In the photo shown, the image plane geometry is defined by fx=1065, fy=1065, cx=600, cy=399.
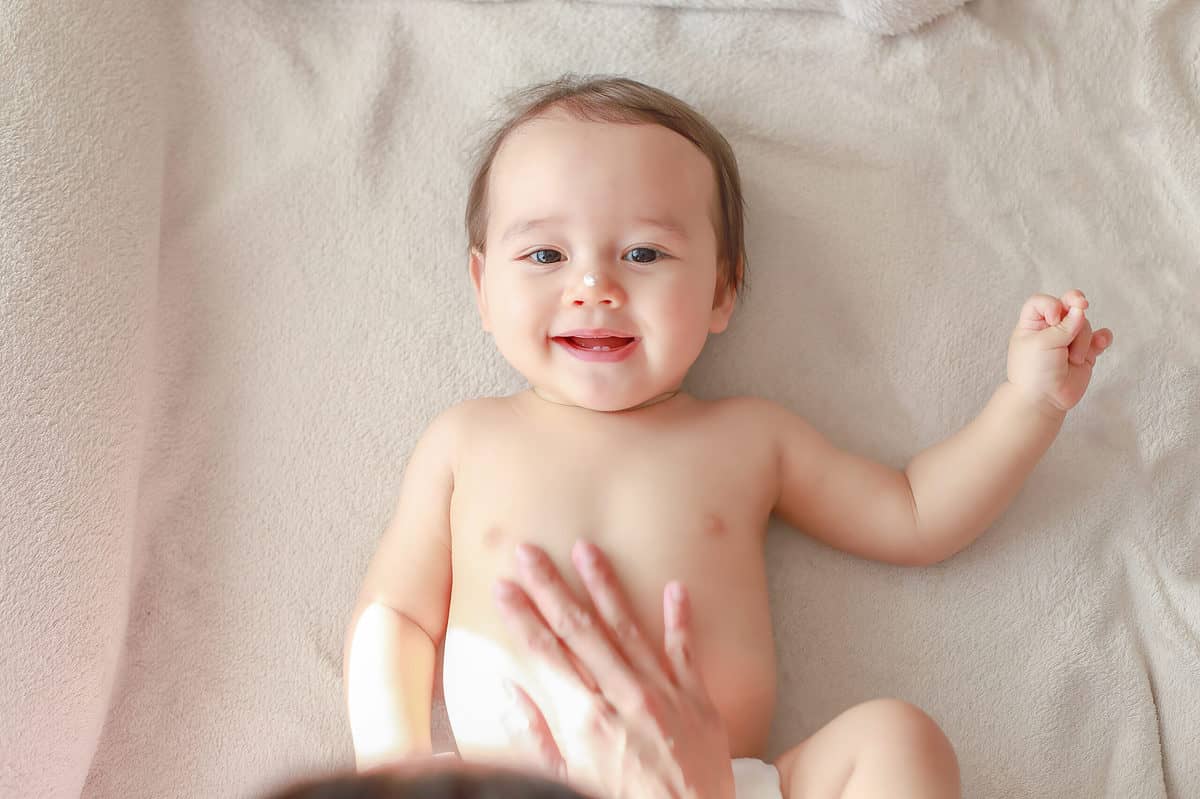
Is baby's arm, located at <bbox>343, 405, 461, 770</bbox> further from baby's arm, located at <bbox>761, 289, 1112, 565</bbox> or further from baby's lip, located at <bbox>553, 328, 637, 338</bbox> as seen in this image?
baby's arm, located at <bbox>761, 289, 1112, 565</bbox>

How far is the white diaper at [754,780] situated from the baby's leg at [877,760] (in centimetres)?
2

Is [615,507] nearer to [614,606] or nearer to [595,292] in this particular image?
[614,606]

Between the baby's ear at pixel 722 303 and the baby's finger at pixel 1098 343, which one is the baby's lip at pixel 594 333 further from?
the baby's finger at pixel 1098 343

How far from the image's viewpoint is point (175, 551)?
139cm

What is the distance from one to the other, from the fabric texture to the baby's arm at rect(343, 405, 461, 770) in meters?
0.08

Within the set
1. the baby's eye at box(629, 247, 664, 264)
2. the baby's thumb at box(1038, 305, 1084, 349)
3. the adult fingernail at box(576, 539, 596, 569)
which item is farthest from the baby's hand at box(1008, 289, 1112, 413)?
the adult fingernail at box(576, 539, 596, 569)

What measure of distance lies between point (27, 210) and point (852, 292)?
3.49ft

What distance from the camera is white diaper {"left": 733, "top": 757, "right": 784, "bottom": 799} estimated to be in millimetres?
1137

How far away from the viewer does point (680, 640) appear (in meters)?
1.14

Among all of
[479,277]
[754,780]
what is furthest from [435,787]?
[479,277]

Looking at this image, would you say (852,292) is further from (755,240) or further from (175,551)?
(175,551)

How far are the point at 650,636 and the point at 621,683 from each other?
0.35 ft

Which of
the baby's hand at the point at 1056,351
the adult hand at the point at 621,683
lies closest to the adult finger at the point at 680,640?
the adult hand at the point at 621,683

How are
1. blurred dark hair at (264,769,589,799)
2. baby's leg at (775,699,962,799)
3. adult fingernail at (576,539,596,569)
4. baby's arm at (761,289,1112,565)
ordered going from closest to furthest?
1. blurred dark hair at (264,769,589,799)
2. baby's leg at (775,699,962,799)
3. adult fingernail at (576,539,596,569)
4. baby's arm at (761,289,1112,565)
